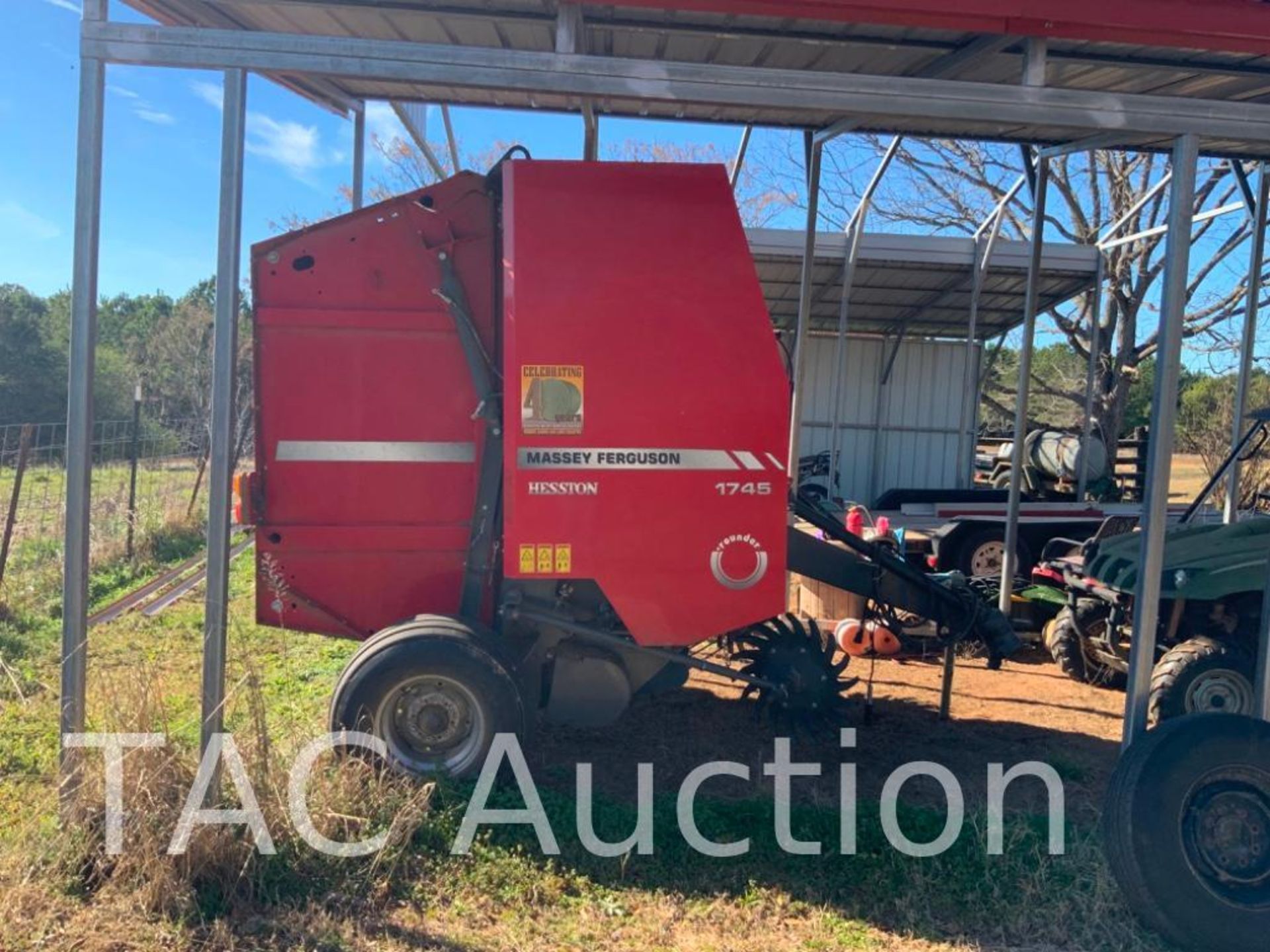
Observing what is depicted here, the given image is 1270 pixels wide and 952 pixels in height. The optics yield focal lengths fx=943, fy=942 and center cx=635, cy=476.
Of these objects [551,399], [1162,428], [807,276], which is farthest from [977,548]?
[551,399]

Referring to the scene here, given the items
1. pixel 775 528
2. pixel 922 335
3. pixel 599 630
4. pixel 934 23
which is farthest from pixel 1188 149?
pixel 922 335

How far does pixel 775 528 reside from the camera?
448cm

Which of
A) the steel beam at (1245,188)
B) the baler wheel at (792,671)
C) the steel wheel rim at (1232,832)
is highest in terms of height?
the steel beam at (1245,188)

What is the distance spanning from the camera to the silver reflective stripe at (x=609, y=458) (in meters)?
4.30

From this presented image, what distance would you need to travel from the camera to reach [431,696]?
4367mm

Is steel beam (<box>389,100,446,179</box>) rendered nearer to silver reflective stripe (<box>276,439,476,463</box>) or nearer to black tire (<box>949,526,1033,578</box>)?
Answer: silver reflective stripe (<box>276,439,476,463</box>)

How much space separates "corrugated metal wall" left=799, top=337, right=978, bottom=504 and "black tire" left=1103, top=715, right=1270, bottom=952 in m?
12.5

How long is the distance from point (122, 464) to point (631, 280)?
11719 mm

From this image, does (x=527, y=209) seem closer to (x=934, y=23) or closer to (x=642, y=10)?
(x=642, y=10)

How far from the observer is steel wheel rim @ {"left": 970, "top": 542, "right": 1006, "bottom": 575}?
998 cm

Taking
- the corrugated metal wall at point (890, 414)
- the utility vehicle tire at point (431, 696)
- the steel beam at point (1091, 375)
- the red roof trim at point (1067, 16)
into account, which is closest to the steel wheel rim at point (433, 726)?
the utility vehicle tire at point (431, 696)

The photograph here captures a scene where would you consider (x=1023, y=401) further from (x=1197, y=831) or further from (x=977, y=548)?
(x=1197, y=831)

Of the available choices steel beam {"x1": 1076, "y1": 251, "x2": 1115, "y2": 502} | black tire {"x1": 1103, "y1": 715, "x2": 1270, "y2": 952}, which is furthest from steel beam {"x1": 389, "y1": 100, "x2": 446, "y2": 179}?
steel beam {"x1": 1076, "y1": 251, "x2": 1115, "y2": 502}
